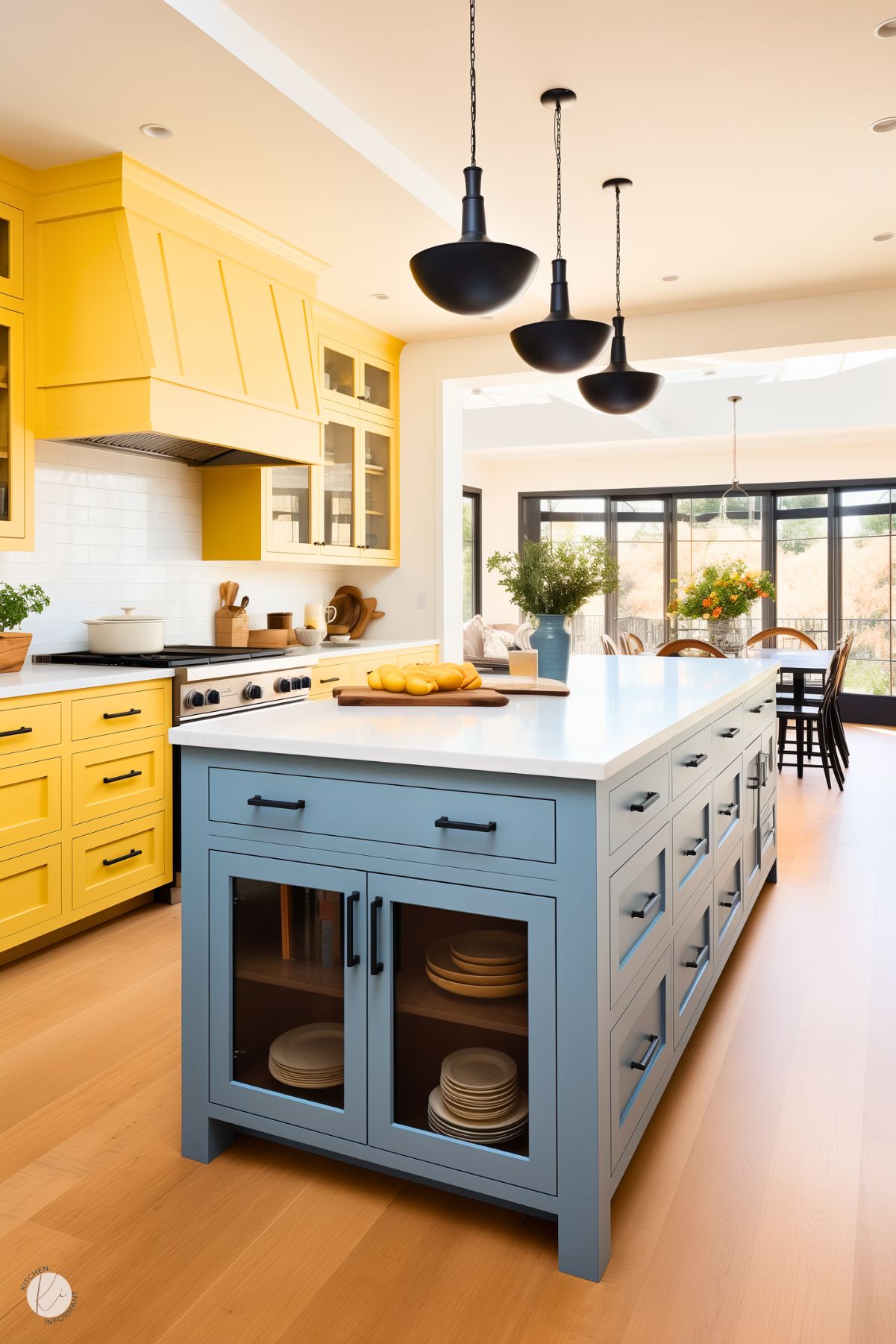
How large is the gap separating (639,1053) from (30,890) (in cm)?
208

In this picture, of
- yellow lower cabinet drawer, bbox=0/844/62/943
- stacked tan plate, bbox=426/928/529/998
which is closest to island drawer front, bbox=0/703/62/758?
yellow lower cabinet drawer, bbox=0/844/62/943

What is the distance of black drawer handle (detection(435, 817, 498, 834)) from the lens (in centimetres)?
167

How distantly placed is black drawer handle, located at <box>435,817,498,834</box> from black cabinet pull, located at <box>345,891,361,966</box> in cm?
23

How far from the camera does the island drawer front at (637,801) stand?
67.7 inches

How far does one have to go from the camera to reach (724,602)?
640 centimetres

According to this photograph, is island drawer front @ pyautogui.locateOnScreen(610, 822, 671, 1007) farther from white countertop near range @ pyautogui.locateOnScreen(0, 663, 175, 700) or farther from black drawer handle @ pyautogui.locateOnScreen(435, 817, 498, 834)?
white countertop near range @ pyautogui.locateOnScreen(0, 663, 175, 700)

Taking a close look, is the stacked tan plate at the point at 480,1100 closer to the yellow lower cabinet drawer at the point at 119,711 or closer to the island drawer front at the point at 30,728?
the island drawer front at the point at 30,728

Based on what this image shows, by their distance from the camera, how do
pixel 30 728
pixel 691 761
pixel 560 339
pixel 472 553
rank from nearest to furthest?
1. pixel 691 761
2. pixel 560 339
3. pixel 30 728
4. pixel 472 553

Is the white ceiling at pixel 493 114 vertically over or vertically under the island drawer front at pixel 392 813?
over

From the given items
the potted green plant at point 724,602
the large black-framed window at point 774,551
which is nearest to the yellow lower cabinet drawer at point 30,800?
the potted green plant at point 724,602

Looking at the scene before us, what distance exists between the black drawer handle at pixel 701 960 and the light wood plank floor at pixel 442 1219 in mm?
220

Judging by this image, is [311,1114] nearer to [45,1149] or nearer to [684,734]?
[45,1149]

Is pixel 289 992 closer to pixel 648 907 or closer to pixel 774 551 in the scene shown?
pixel 648 907

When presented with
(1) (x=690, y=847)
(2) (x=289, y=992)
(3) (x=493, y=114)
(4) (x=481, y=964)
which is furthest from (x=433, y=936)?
(3) (x=493, y=114)
